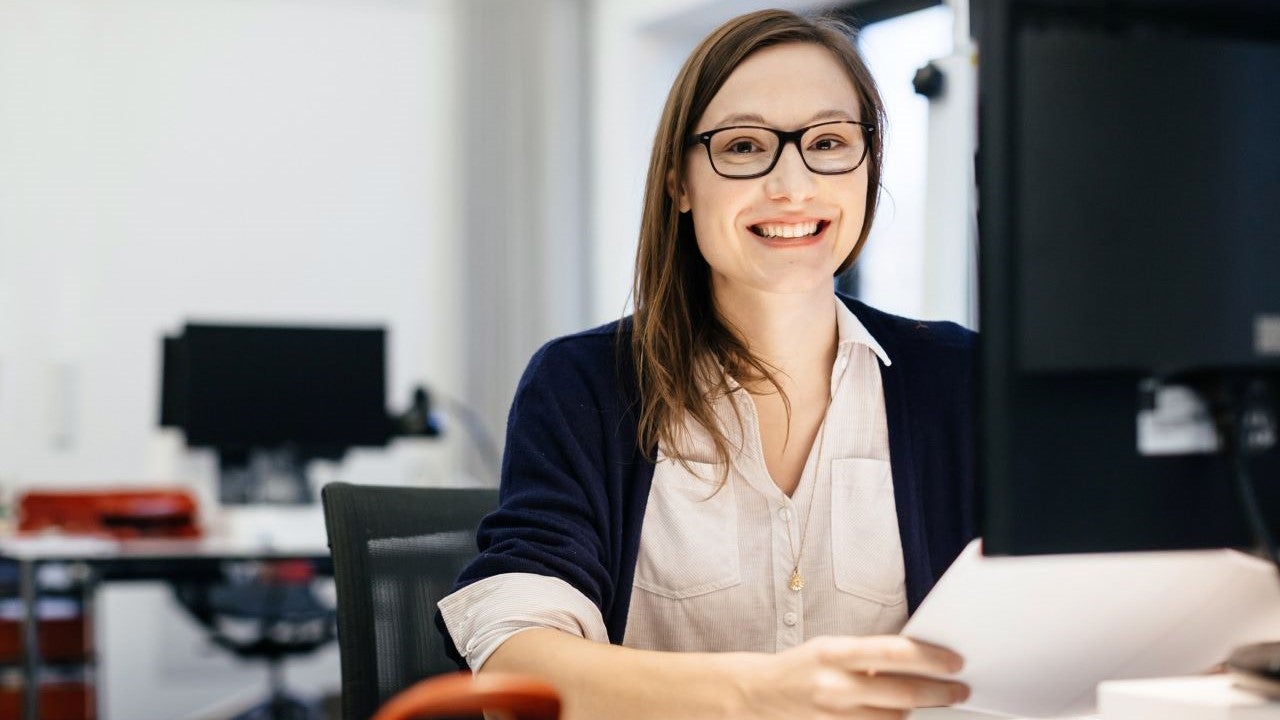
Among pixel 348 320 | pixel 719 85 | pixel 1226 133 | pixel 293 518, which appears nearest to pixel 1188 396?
pixel 1226 133

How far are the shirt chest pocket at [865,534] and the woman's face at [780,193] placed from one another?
0.63 feet

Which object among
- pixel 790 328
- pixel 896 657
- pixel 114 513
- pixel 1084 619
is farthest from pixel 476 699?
pixel 114 513

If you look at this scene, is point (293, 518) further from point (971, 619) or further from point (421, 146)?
point (971, 619)

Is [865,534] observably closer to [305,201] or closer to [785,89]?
[785,89]

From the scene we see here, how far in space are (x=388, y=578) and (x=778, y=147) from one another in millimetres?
557

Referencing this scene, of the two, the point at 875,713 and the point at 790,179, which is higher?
the point at 790,179

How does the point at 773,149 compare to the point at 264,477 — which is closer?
the point at 773,149

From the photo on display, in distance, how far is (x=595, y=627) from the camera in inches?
43.9

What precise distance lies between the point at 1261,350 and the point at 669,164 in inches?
28.3

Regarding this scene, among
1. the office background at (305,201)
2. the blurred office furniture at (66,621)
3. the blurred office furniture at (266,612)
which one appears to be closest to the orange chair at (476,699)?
the blurred office furniture at (66,621)

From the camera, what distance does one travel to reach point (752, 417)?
1330mm

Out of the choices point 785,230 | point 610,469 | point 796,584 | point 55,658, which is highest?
point 785,230

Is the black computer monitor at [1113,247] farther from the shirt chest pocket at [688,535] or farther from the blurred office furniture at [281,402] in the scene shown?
the blurred office furniture at [281,402]

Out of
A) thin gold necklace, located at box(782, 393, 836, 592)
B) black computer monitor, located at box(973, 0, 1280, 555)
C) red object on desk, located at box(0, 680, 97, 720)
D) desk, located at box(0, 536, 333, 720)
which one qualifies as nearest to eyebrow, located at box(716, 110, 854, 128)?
thin gold necklace, located at box(782, 393, 836, 592)
